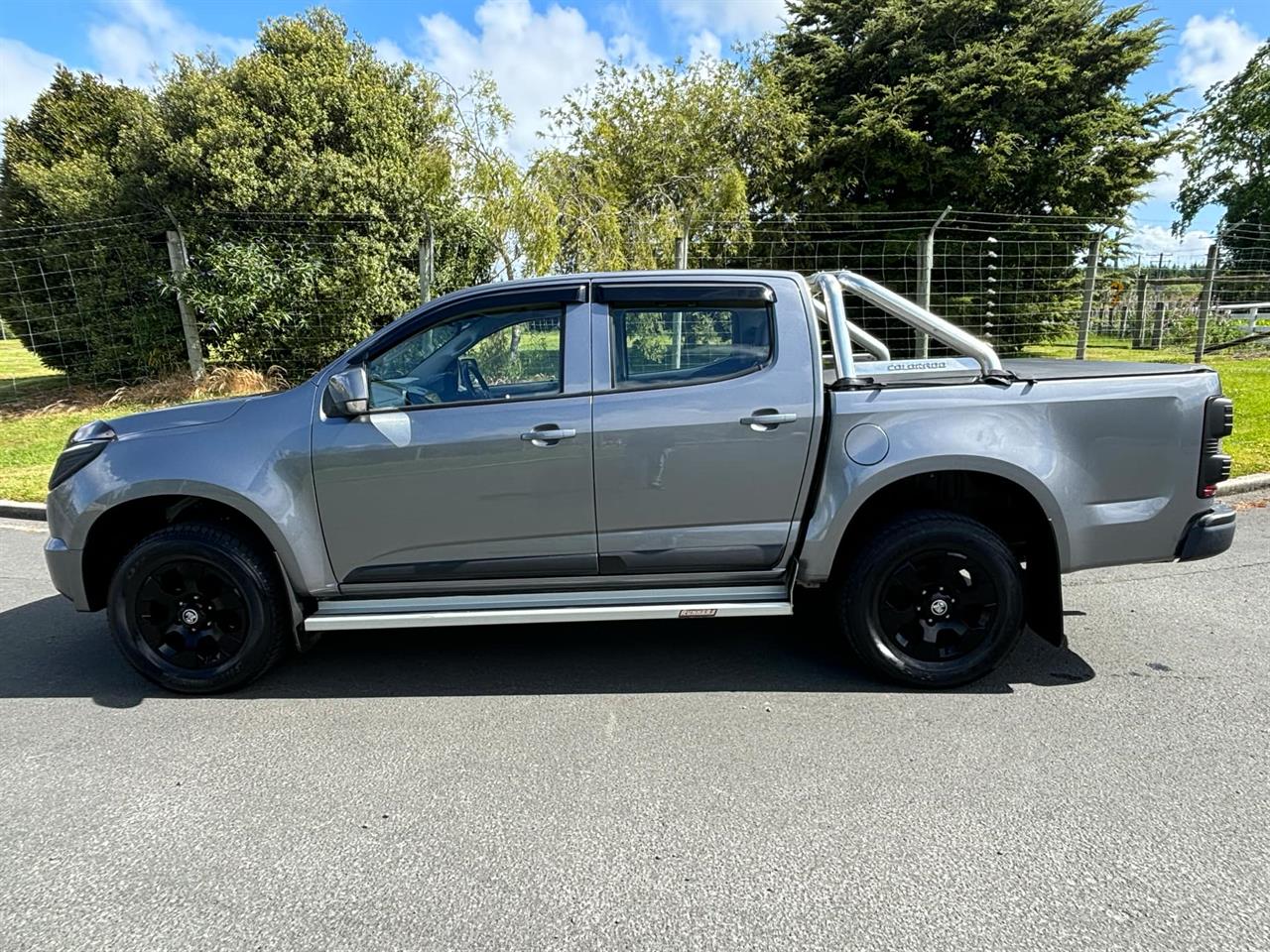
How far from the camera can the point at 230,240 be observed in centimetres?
1110

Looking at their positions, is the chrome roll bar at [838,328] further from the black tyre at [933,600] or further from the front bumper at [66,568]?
the front bumper at [66,568]

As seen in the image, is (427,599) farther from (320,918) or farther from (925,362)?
(925,362)

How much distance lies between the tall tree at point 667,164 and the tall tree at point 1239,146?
26.4 m

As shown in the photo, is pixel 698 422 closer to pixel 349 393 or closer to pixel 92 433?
pixel 349 393

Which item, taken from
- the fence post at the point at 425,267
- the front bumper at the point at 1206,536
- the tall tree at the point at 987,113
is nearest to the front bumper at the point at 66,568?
the front bumper at the point at 1206,536

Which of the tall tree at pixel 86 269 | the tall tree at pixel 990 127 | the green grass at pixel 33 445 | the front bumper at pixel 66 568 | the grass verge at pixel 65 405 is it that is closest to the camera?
the front bumper at pixel 66 568

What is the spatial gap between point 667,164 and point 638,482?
47.4 feet

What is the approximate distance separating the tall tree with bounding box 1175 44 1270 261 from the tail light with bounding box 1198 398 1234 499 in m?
38.9

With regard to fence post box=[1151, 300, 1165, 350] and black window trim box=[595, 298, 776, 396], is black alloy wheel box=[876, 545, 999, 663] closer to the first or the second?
black window trim box=[595, 298, 776, 396]

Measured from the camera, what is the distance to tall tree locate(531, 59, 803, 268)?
11.4 metres

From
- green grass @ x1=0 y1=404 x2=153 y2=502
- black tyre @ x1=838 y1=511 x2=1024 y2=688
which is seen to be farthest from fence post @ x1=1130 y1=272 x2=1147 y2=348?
green grass @ x1=0 y1=404 x2=153 y2=502

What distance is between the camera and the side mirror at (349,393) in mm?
3295

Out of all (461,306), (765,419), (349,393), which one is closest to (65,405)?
(349,393)

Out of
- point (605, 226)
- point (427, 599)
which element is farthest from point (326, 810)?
point (605, 226)
